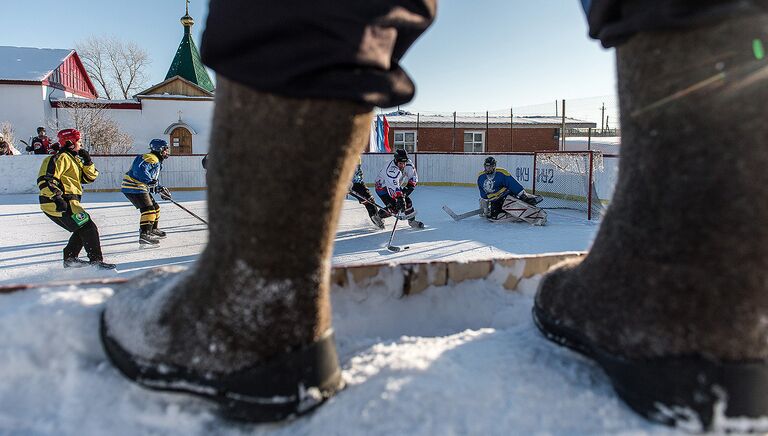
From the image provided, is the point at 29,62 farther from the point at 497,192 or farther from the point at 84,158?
the point at 497,192

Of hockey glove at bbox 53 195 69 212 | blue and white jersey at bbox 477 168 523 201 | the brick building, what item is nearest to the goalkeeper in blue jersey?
blue and white jersey at bbox 477 168 523 201

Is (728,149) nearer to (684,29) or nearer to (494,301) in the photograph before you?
(684,29)

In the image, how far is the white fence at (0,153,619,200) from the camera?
13.5m

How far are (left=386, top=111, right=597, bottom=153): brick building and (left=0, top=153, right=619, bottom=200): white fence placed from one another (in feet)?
29.0

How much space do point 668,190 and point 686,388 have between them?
0.27 meters

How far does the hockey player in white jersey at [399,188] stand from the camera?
856cm

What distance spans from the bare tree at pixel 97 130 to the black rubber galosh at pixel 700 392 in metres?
24.2

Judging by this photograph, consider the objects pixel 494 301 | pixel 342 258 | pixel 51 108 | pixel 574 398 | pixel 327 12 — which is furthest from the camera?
pixel 51 108

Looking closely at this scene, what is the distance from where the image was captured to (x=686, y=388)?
0.71 meters

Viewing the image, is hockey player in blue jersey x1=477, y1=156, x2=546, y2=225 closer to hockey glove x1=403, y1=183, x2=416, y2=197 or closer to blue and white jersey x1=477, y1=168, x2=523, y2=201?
blue and white jersey x1=477, y1=168, x2=523, y2=201

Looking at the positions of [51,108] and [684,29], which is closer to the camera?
[684,29]

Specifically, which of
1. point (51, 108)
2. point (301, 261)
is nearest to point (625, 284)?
point (301, 261)

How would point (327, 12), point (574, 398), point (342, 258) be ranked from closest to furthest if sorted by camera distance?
point (327, 12) → point (574, 398) → point (342, 258)

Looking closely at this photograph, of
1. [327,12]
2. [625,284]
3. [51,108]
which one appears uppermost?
[51,108]
